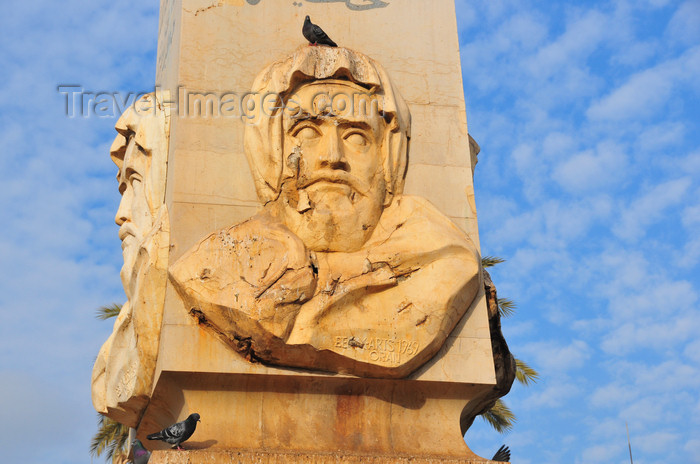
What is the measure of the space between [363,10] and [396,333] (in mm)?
3603

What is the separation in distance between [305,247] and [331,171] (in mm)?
778

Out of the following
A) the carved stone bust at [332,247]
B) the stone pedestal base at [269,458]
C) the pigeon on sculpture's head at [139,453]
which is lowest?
the stone pedestal base at [269,458]

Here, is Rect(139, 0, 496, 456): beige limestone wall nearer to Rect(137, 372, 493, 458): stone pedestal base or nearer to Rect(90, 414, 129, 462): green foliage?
Rect(137, 372, 493, 458): stone pedestal base

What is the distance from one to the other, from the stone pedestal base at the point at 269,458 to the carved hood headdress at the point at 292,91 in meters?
2.37

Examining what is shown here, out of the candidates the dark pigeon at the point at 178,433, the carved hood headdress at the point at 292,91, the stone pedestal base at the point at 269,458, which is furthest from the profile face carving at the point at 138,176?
the stone pedestal base at the point at 269,458

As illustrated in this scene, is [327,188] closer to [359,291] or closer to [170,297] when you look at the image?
[359,291]

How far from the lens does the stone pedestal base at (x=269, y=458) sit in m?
7.25

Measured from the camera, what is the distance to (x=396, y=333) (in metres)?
7.89

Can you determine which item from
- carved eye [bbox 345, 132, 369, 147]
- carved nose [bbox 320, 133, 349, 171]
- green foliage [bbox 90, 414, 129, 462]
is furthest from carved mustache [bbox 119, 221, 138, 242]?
green foliage [bbox 90, 414, 129, 462]

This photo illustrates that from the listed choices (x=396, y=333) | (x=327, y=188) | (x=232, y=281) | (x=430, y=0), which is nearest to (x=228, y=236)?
(x=232, y=281)

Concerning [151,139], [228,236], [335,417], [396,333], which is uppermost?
[151,139]

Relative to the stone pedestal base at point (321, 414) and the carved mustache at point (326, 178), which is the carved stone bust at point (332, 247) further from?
the stone pedestal base at point (321, 414)

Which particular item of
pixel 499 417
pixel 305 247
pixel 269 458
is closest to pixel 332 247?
pixel 305 247

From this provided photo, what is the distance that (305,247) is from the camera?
8.13m
